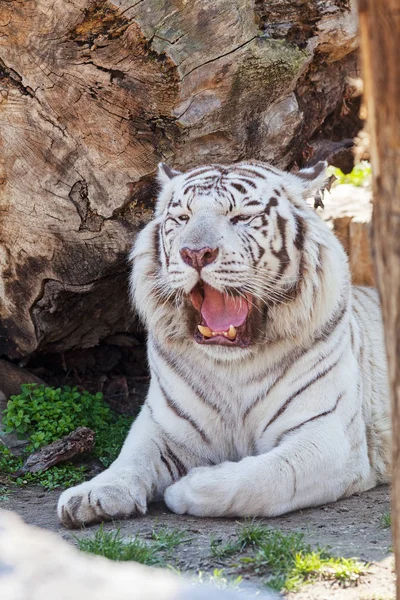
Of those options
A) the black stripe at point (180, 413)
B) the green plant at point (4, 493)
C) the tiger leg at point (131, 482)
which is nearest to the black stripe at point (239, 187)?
the black stripe at point (180, 413)

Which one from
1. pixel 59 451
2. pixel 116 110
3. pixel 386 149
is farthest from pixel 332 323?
pixel 386 149

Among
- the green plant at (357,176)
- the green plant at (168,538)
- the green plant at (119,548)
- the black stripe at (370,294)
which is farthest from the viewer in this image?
the green plant at (357,176)

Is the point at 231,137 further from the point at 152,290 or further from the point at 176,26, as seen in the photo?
the point at 152,290

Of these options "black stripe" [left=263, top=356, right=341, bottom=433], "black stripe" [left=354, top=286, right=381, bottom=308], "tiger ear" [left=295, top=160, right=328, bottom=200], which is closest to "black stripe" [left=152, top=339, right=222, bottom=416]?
"black stripe" [left=263, top=356, right=341, bottom=433]

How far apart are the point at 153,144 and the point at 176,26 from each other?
0.67m

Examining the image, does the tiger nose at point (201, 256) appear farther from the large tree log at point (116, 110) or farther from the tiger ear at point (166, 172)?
the large tree log at point (116, 110)

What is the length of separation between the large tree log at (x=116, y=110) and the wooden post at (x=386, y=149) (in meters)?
2.12

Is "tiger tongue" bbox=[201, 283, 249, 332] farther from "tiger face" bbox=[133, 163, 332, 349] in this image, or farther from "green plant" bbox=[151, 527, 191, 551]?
"green plant" bbox=[151, 527, 191, 551]

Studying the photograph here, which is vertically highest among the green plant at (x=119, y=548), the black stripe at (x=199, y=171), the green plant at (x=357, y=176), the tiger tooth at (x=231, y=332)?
the green plant at (x=357, y=176)

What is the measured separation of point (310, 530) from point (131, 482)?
2.76 ft

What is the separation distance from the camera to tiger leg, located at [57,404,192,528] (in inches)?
142

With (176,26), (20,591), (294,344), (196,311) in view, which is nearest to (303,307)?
(294,344)

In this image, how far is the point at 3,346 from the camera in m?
5.29

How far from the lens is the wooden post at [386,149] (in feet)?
7.02
